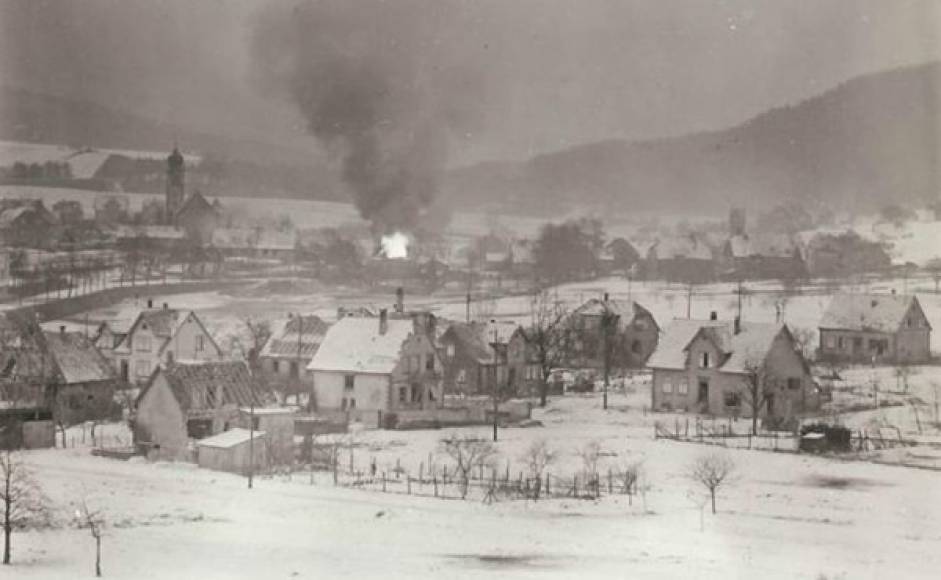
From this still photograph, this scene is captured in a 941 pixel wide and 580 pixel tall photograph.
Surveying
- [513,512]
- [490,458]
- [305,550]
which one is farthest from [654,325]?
[305,550]

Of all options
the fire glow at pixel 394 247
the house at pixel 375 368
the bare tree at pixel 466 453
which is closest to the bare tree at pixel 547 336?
the house at pixel 375 368

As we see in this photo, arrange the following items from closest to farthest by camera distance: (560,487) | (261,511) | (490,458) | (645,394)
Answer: (261,511), (560,487), (490,458), (645,394)

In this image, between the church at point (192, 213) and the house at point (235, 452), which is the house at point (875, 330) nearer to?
the house at point (235, 452)

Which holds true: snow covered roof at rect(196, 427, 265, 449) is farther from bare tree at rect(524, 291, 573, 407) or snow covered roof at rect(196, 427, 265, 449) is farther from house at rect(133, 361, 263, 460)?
bare tree at rect(524, 291, 573, 407)

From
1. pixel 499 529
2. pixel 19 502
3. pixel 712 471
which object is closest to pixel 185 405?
pixel 19 502

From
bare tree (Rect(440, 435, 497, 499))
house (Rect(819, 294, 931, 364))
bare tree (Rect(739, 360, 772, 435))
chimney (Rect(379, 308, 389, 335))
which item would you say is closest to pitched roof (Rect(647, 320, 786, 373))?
bare tree (Rect(739, 360, 772, 435))

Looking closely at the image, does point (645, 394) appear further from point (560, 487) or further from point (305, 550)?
point (305, 550)

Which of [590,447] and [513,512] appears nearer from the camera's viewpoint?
[513,512]
